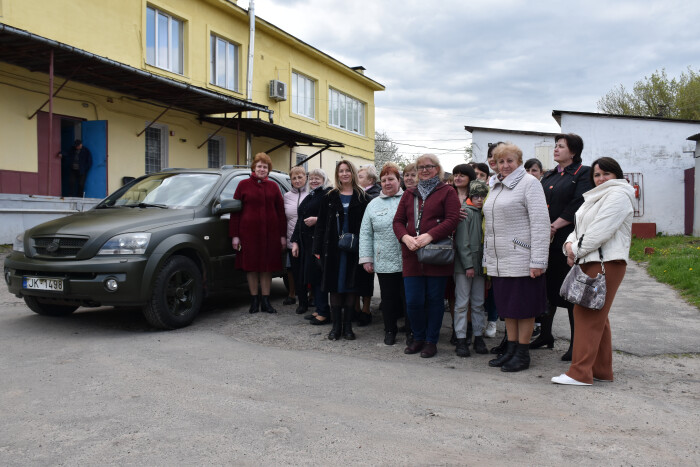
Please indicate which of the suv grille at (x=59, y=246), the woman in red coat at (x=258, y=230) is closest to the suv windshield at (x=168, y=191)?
→ the woman in red coat at (x=258, y=230)

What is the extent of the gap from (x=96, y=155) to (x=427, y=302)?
37.6 feet

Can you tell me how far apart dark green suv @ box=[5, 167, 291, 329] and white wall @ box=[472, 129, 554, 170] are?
18649 mm

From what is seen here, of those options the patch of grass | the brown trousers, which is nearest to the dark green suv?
the brown trousers

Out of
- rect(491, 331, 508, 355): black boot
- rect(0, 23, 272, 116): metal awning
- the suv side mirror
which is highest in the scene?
rect(0, 23, 272, 116): metal awning

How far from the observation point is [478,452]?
120 inches

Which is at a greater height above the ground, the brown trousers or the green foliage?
the green foliage

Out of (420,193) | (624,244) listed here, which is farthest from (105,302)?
(624,244)

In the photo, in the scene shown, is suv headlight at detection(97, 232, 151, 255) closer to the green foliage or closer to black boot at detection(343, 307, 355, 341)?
black boot at detection(343, 307, 355, 341)

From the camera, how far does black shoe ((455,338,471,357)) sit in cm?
516

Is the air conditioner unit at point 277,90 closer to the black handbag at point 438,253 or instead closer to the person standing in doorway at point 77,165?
the person standing in doorway at point 77,165

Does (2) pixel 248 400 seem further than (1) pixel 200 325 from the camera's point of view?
No

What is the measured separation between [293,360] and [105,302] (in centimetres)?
201

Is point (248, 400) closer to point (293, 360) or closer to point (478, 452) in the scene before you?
point (293, 360)

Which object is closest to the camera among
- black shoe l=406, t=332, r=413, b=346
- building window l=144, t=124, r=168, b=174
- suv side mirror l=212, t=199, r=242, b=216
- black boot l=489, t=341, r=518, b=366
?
black boot l=489, t=341, r=518, b=366
